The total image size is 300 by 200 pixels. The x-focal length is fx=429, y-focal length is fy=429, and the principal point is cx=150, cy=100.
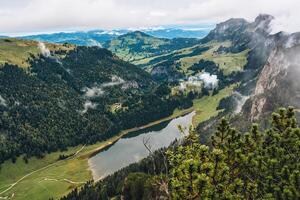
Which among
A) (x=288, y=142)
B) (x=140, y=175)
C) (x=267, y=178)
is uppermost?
(x=288, y=142)

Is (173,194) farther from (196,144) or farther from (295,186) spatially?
(295,186)

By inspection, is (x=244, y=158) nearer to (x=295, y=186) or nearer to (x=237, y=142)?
(x=237, y=142)

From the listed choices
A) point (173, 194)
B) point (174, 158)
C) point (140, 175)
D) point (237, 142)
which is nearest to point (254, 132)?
point (237, 142)

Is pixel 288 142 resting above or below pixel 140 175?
above

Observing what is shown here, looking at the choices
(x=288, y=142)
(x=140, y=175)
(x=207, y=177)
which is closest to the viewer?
(x=207, y=177)

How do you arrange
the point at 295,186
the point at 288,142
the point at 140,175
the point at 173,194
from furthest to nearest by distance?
Answer: the point at 140,175
the point at 288,142
the point at 295,186
the point at 173,194

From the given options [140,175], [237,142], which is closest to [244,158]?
[237,142]

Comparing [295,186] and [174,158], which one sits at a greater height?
[174,158]

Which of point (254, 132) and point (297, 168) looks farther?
point (254, 132)

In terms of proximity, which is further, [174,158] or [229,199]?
[174,158]
